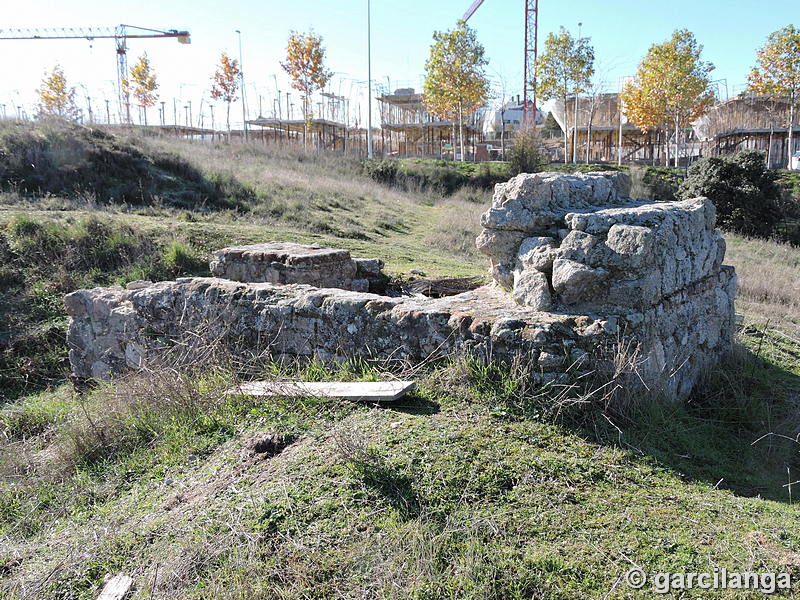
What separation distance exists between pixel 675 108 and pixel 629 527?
38.3m

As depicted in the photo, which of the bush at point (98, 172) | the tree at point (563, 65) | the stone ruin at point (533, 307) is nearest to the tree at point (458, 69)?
the tree at point (563, 65)

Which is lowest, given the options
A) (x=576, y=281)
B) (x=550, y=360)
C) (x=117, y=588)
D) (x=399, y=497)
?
(x=117, y=588)

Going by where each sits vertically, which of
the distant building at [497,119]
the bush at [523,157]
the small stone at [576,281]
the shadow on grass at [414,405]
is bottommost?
the shadow on grass at [414,405]

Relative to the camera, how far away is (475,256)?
48.4 ft

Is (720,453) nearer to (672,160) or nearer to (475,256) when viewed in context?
(475,256)

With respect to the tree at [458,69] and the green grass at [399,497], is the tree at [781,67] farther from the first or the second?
the green grass at [399,497]

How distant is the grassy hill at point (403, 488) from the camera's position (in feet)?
9.35

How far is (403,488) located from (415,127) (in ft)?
158

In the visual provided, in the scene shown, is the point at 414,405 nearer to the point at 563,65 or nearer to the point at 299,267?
the point at 299,267

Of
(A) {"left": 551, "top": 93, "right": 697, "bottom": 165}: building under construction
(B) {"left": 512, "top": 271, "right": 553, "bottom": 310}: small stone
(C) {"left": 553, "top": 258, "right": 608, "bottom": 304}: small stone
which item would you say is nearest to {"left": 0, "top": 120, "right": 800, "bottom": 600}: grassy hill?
(B) {"left": 512, "top": 271, "right": 553, "bottom": 310}: small stone

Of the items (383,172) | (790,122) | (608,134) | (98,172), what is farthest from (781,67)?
(98,172)

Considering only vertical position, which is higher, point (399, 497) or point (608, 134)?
point (608, 134)

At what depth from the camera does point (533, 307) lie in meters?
4.81

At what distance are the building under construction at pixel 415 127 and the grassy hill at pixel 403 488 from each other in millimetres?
43964
